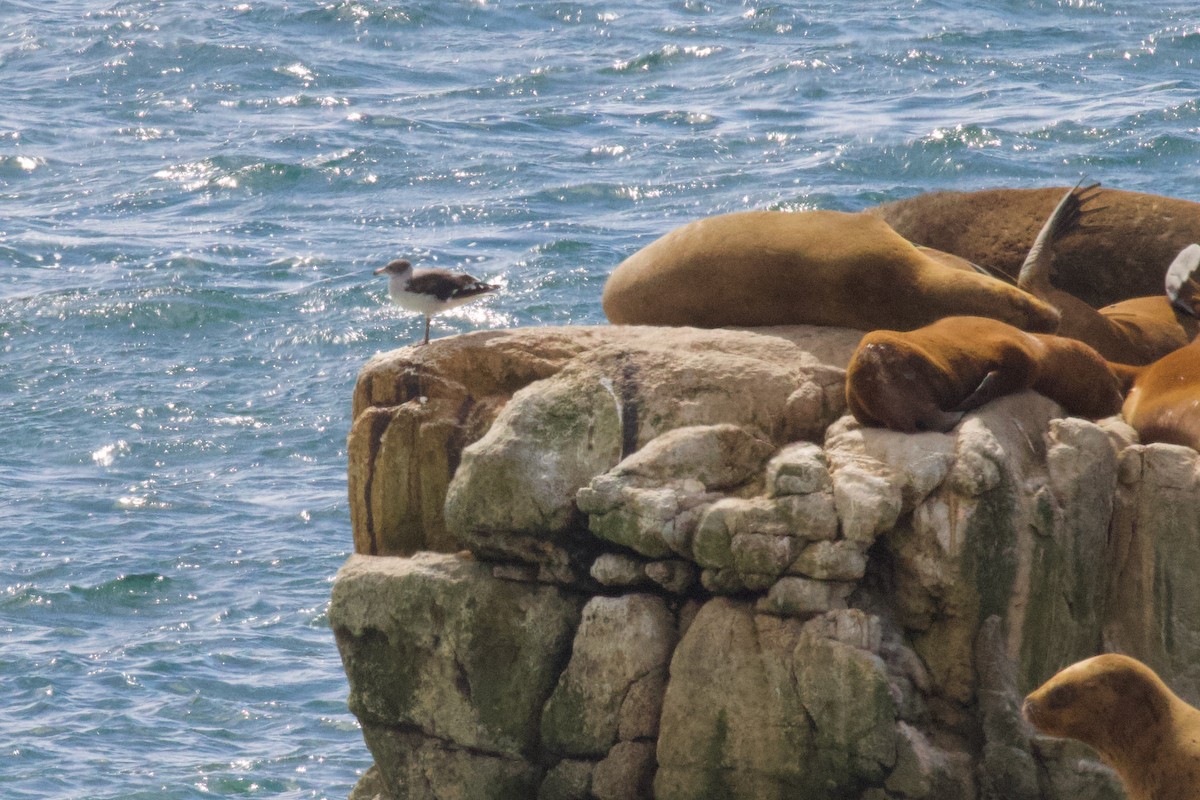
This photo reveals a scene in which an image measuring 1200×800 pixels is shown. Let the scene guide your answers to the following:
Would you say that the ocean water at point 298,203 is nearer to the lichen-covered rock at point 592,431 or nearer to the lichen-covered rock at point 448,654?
the lichen-covered rock at point 448,654

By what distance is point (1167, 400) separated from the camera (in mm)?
6832

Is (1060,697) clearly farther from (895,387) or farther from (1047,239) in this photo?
(1047,239)

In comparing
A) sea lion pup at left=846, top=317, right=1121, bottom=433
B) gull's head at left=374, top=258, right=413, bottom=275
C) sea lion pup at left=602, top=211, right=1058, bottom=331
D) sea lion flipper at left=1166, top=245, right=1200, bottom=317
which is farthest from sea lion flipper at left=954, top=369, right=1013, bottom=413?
gull's head at left=374, top=258, right=413, bottom=275

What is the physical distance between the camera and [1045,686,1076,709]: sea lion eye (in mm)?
5535

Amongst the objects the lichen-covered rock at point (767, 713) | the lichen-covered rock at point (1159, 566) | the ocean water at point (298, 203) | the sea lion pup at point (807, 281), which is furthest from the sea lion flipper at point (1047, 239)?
the ocean water at point (298, 203)

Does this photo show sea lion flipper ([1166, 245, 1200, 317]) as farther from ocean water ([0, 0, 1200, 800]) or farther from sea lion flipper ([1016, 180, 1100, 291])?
ocean water ([0, 0, 1200, 800])

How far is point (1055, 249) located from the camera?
31.0 ft

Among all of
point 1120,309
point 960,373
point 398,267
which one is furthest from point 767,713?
point 1120,309

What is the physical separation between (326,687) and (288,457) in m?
4.08

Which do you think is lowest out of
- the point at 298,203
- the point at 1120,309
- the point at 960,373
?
the point at 298,203

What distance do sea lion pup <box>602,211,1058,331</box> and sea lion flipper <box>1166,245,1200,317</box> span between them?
1.23m

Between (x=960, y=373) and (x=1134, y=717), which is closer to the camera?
(x=1134, y=717)

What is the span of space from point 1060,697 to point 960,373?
139 centimetres

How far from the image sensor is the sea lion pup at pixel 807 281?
7.43 m
